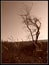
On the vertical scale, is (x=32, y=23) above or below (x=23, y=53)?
above

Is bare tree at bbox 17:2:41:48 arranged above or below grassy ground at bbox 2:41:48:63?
above

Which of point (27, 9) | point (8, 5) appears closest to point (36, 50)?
point (27, 9)

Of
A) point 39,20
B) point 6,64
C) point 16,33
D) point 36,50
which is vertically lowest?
point 6,64

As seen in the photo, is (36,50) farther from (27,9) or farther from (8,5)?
(8,5)

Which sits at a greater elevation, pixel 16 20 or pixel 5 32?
pixel 16 20

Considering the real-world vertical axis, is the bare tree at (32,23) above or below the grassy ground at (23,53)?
above

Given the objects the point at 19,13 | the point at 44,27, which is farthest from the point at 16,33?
the point at 44,27
